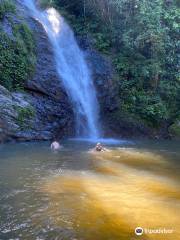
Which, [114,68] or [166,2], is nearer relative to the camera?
[114,68]

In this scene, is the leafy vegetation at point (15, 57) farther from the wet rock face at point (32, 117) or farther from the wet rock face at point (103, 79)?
the wet rock face at point (103, 79)

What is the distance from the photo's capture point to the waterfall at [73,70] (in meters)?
18.0

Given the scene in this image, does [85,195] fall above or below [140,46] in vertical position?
below

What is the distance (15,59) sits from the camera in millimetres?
16594

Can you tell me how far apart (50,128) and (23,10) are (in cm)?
647

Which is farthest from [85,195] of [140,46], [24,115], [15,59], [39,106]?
[140,46]

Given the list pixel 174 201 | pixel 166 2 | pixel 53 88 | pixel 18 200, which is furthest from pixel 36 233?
pixel 166 2

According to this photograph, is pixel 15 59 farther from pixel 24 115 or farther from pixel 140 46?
pixel 140 46

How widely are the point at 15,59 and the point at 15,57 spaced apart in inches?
3.9

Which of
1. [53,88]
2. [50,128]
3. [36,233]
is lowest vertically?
[36,233]

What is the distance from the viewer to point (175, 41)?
21938 millimetres

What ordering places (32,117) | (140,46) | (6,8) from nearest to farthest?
(32,117) → (6,8) → (140,46)

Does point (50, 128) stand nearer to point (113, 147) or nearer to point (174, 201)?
point (113, 147)

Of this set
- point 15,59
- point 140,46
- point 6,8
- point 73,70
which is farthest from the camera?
point 140,46
